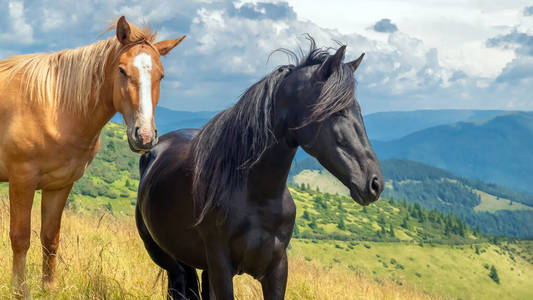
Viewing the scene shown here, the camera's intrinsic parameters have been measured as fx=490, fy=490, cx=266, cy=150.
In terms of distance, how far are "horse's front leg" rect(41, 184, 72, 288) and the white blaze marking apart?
1850 mm

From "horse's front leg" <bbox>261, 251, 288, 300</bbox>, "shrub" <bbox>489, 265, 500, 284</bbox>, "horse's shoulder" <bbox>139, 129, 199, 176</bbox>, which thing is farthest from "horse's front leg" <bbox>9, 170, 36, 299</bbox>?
"shrub" <bbox>489, 265, 500, 284</bbox>

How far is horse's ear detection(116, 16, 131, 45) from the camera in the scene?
4387mm

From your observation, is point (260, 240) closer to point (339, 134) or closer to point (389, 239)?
point (339, 134)

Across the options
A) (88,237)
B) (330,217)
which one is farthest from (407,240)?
(88,237)

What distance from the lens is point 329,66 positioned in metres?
3.39

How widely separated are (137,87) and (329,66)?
5.51ft

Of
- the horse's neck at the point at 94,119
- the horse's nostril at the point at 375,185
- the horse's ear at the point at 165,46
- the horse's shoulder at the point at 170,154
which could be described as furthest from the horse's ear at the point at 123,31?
the horse's nostril at the point at 375,185

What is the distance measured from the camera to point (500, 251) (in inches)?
4953

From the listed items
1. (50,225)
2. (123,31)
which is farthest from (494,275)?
(123,31)

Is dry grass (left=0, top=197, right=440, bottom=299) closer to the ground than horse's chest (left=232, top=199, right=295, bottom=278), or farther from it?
closer to the ground

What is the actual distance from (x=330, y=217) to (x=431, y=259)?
25936 millimetres

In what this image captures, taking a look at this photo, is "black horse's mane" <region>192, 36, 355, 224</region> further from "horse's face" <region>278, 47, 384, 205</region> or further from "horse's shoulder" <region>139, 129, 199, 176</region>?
"horse's shoulder" <region>139, 129, 199, 176</region>

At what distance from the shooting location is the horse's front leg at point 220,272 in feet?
12.2

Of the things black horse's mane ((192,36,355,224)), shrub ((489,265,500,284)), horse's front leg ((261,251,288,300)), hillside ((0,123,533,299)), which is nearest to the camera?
black horse's mane ((192,36,355,224))
